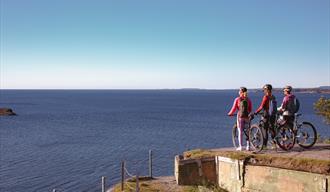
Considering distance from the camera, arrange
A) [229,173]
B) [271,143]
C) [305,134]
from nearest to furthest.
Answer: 1. [305,134]
2. [229,173]
3. [271,143]

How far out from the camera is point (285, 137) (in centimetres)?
1477

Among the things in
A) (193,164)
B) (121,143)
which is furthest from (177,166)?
(121,143)

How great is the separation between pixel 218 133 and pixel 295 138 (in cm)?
4643

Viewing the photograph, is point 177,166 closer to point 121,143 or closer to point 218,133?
point 121,143

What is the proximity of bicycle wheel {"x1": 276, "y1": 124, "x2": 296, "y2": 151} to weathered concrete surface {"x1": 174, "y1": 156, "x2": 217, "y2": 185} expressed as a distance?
272 centimetres

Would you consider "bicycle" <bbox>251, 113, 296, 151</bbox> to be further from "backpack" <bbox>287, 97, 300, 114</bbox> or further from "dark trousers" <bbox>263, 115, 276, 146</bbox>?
"backpack" <bbox>287, 97, 300, 114</bbox>

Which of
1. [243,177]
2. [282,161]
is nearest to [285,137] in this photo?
[282,161]

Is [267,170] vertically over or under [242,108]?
under

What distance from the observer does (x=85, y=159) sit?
130 feet

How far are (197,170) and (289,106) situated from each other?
14.6ft

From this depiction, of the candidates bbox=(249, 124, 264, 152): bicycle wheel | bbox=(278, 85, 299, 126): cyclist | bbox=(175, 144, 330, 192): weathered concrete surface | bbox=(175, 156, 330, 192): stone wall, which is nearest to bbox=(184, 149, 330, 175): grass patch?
bbox=(175, 144, 330, 192): weathered concrete surface

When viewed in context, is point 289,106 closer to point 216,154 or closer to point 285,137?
point 285,137

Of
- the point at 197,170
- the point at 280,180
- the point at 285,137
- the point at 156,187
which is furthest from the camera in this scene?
the point at 156,187

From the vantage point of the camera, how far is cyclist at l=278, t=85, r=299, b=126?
14.3 metres
